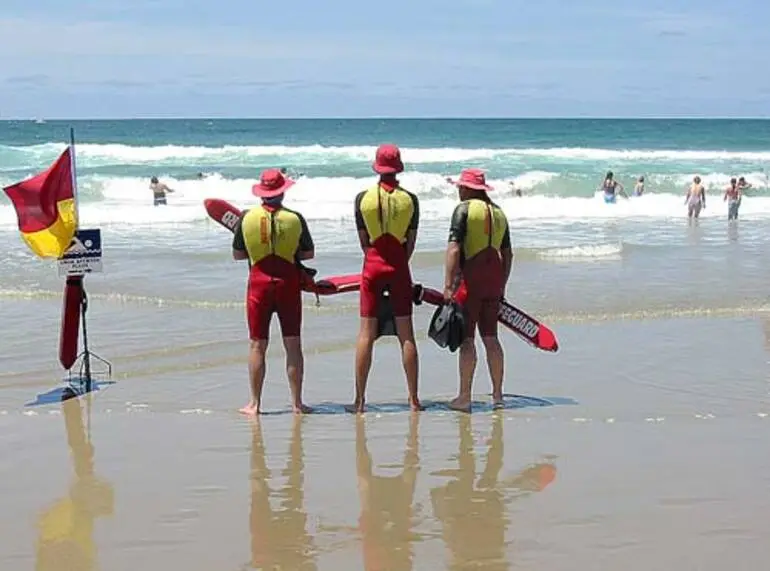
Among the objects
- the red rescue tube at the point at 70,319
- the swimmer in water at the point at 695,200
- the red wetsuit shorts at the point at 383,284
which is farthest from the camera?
the swimmer in water at the point at 695,200

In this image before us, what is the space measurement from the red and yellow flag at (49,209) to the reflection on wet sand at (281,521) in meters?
2.42

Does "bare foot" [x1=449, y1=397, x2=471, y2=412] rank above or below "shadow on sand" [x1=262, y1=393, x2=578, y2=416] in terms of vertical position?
above

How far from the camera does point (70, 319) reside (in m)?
8.16

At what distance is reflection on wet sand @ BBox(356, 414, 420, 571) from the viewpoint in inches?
186

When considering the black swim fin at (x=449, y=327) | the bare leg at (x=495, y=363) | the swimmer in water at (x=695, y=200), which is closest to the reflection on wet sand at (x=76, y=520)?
the black swim fin at (x=449, y=327)

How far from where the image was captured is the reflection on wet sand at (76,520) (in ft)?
15.5

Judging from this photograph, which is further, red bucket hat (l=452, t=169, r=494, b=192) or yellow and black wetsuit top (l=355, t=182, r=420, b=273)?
red bucket hat (l=452, t=169, r=494, b=192)

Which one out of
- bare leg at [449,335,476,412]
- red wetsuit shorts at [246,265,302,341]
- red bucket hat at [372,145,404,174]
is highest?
red bucket hat at [372,145,404,174]

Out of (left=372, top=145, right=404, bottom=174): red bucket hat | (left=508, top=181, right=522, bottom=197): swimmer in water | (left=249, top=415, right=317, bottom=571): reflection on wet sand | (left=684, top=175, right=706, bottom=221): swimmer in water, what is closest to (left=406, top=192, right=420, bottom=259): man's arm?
(left=372, top=145, right=404, bottom=174): red bucket hat

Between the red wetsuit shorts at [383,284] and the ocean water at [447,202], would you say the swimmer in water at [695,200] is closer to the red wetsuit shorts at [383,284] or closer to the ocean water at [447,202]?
the ocean water at [447,202]

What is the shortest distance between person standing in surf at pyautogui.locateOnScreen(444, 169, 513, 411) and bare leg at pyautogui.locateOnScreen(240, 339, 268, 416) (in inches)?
48.8

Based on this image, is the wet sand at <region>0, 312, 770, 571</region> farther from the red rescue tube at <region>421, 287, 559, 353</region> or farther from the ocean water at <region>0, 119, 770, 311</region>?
the ocean water at <region>0, 119, 770, 311</region>

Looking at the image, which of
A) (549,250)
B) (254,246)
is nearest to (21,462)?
(254,246)

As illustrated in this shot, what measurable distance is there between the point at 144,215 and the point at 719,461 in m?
22.3
